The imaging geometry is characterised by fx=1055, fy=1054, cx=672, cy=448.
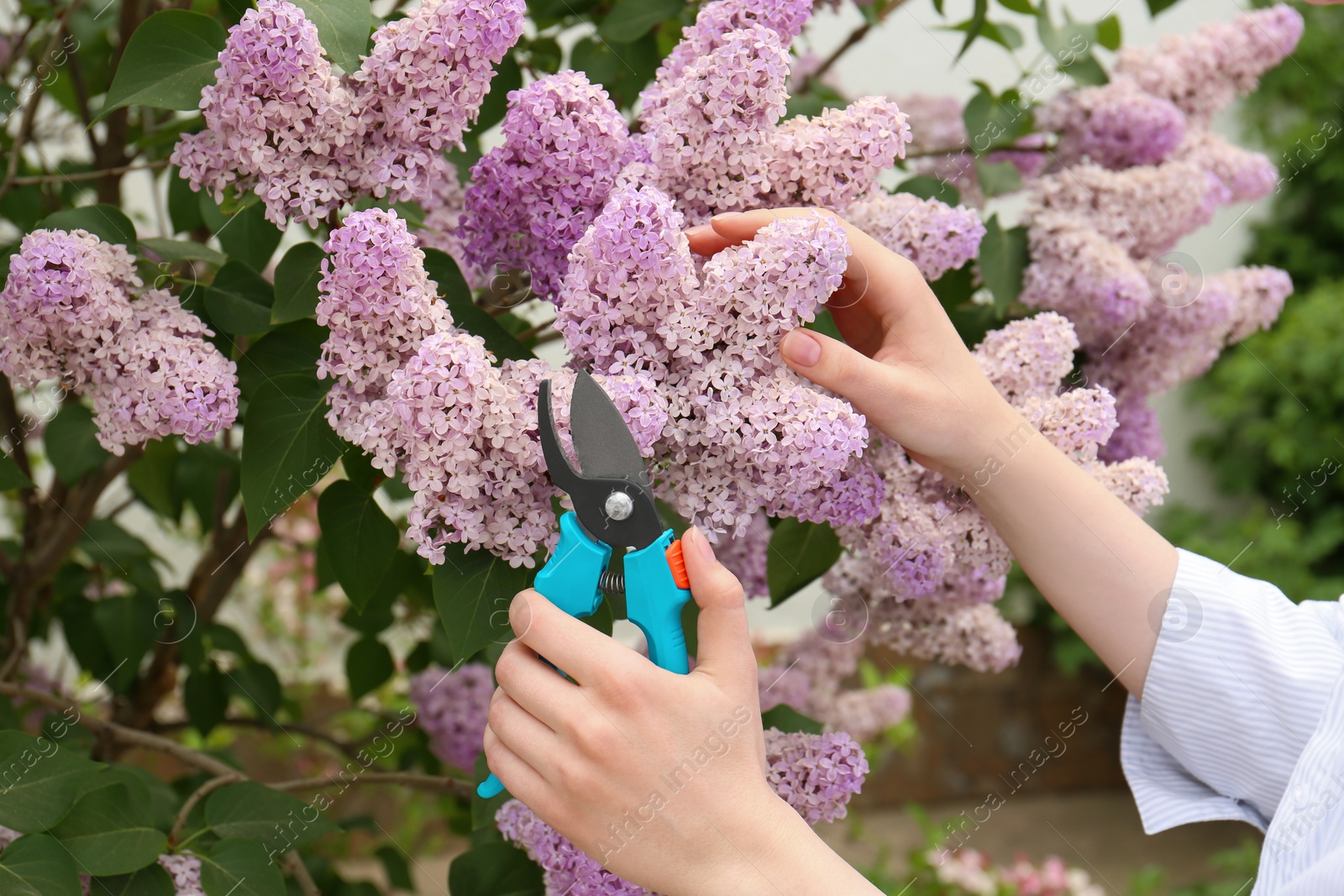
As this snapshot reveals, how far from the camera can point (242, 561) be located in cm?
122

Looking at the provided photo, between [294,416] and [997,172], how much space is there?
0.78 m

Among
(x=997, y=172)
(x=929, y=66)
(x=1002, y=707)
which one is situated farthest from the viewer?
(x=1002, y=707)

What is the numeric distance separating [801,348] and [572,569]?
185 mm

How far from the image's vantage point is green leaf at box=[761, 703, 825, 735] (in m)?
0.82

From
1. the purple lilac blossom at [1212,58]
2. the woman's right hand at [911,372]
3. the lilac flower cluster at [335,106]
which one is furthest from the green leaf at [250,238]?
the purple lilac blossom at [1212,58]

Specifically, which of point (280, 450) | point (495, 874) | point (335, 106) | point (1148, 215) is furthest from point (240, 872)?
point (1148, 215)

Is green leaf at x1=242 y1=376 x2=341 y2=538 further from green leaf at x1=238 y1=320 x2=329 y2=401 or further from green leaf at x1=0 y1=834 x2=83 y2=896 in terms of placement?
green leaf at x1=0 y1=834 x2=83 y2=896

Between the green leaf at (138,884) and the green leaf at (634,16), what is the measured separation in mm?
751

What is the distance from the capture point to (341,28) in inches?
24.9

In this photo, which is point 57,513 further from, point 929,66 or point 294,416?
point 929,66

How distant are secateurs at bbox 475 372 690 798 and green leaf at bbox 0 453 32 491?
1.36 ft

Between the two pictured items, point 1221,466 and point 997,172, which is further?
point 1221,466

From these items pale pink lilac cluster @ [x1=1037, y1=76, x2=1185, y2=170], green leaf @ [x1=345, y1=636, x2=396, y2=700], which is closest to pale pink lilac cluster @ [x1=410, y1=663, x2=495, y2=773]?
green leaf @ [x1=345, y1=636, x2=396, y2=700]

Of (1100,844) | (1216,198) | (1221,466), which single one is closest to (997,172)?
(1216,198)
